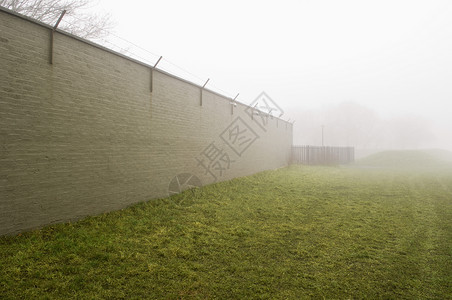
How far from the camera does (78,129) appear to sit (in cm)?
402

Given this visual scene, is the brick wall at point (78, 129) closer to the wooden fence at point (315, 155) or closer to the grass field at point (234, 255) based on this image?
the grass field at point (234, 255)

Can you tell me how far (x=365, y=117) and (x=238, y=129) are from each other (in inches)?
1669

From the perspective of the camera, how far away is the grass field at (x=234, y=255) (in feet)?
7.76

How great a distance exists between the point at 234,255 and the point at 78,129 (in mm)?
3332

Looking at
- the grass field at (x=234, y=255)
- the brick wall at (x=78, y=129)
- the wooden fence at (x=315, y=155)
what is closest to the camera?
the grass field at (x=234, y=255)

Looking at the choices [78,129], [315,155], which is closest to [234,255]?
[78,129]

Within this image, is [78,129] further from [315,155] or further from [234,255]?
[315,155]

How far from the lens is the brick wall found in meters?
3.24

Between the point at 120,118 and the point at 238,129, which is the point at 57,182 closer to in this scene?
the point at 120,118

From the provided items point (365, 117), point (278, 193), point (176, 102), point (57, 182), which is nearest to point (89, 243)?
point (57, 182)

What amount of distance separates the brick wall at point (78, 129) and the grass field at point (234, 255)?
44cm

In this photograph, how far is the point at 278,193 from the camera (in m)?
7.33

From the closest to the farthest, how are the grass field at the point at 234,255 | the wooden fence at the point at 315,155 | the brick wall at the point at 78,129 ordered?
the grass field at the point at 234,255 → the brick wall at the point at 78,129 → the wooden fence at the point at 315,155

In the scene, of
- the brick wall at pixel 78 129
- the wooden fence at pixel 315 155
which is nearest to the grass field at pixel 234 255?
the brick wall at pixel 78 129
